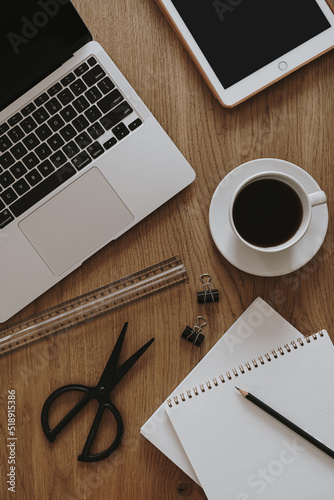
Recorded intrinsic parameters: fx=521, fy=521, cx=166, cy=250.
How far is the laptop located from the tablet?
5.5 inches

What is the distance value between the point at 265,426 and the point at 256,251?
295 millimetres

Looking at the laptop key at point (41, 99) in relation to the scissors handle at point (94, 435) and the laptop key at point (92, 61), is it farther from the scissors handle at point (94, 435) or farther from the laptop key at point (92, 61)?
the scissors handle at point (94, 435)

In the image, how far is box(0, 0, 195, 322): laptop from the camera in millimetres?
873

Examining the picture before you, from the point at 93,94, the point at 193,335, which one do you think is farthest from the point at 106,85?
the point at 193,335

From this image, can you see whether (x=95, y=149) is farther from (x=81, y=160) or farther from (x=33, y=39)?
(x=33, y=39)

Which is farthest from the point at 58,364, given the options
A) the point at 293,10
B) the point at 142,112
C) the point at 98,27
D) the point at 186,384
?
the point at 293,10

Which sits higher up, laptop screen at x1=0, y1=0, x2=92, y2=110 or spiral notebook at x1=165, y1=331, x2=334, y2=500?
laptop screen at x1=0, y1=0, x2=92, y2=110

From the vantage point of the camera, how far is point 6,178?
87 centimetres

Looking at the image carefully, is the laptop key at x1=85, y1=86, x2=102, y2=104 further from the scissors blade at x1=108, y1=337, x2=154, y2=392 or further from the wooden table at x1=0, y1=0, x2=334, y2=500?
the scissors blade at x1=108, y1=337, x2=154, y2=392

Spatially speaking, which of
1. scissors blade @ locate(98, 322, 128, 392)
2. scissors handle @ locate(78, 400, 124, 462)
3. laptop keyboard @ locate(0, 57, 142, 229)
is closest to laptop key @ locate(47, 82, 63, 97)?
laptop keyboard @ locate(0, 57, 142, 229)

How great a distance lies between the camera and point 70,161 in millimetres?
878

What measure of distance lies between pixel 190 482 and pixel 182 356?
0.71 ft

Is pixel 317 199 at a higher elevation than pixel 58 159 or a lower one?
lower

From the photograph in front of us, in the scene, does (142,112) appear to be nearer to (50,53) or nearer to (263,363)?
(50,53)
